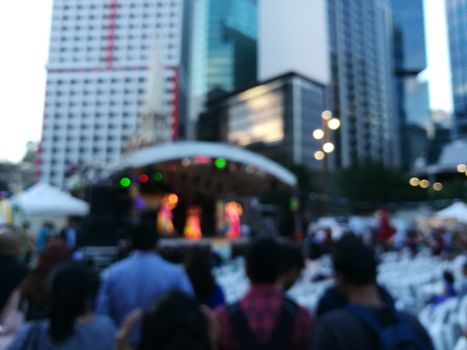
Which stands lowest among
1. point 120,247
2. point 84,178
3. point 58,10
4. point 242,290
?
point 242,290

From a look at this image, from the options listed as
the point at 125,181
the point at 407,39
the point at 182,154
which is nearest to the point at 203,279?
the point at 182,154

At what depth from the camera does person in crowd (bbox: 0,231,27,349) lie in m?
3.11

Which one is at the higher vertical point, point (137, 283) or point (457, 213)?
point (457, 213)

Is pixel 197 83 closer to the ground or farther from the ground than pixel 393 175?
farther from the ground

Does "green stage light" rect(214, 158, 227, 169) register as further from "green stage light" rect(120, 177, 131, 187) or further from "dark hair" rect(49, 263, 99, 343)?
"dark hair" rect(49, 263, 99, 343)

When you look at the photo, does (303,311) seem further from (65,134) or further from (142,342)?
(65,134)

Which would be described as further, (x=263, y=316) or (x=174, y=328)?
(x=263, y=316)

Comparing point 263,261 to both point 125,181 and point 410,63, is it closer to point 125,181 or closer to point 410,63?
point 125,181

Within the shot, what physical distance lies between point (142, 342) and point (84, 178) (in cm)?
1928

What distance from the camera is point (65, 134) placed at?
83625 mm

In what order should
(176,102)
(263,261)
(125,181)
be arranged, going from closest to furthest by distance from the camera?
(263,261)
(125,181)
(176,102)

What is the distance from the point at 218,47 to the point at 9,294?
9905 centimetres

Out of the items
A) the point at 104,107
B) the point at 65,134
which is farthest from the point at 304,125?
the point at 65,134

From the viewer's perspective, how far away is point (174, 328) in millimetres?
1370
